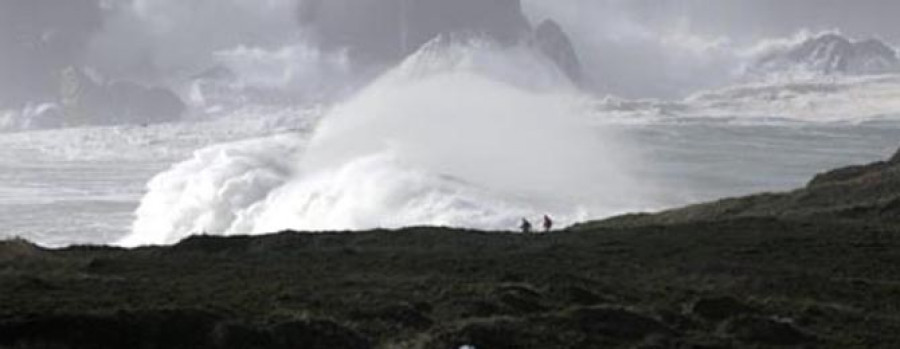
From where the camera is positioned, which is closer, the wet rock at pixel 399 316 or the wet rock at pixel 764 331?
the wet rock at pixel 764 331

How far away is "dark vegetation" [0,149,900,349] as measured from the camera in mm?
21906

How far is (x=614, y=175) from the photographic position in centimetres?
14025

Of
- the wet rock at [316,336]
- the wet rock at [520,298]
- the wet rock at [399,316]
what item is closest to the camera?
the wet rock at [316,336]

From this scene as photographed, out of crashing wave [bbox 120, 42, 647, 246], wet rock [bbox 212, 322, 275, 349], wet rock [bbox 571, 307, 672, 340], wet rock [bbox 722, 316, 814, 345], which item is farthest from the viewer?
crashing wave [bbox 120, 42, 647, 246]

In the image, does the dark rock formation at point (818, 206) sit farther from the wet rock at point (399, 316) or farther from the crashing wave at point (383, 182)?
the crashing wave at point (383, 182)

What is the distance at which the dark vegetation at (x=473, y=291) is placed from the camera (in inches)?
862

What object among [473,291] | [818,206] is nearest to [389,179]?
[818,206]

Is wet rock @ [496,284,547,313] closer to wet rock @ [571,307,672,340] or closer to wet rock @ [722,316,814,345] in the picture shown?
wet rock @ [571,307,672,340]

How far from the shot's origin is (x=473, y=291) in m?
26.3

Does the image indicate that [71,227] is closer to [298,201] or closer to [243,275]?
[298,201]

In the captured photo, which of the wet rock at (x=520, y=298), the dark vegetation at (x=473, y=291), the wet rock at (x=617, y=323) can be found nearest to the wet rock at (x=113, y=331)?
the dark vegetation at (x=473, y=291)

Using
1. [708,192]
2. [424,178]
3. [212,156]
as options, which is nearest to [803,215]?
[424,178]

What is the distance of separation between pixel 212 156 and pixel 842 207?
10344 cm

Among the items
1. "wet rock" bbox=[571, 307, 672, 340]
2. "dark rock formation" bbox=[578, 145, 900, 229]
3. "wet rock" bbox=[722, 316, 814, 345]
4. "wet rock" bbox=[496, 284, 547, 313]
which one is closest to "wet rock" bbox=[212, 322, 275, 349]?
"wet rock" bbox=[496, 284, 547, 313]
